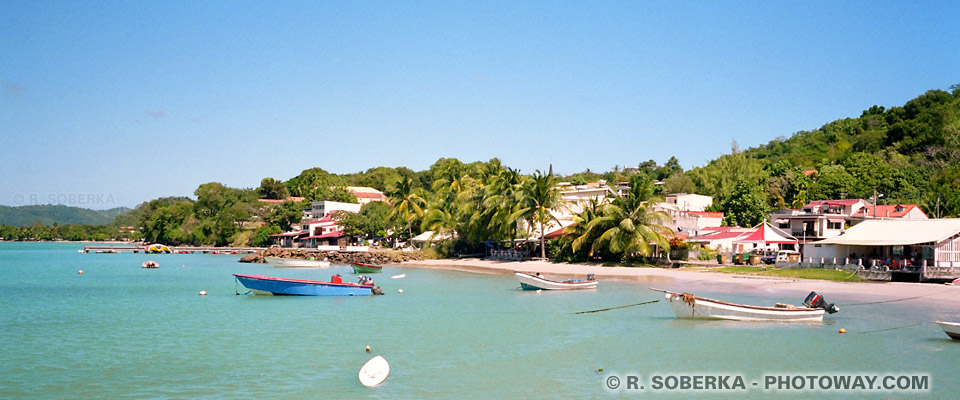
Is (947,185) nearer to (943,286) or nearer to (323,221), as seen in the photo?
(943,286)

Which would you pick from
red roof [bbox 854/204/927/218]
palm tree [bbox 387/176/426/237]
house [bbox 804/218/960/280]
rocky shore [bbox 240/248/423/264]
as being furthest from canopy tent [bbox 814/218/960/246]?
palm tree [bbox 387/176/426/237]

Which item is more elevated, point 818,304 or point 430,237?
point 430,237

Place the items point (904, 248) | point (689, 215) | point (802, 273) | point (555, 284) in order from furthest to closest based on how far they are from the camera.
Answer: point (689, 215) < point (904, 248) < point (802, 273) < point (555, 284)

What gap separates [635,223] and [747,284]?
1182 centimetres

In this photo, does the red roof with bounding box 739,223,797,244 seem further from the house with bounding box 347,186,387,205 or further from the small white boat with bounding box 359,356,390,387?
the house with bounding box 347,186,387,205

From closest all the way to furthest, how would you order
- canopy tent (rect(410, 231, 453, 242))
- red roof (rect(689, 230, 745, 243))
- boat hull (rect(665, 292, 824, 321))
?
boat hull (rect(665, 292, 824, 321)), red roof (rect(689, 230, 745, 243)), canopy tent (rect(410, 231, 453, 242))

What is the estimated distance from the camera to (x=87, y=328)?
944 inches

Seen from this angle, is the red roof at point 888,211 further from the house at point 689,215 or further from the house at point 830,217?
the house at point 689,215

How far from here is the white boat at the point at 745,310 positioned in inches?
933

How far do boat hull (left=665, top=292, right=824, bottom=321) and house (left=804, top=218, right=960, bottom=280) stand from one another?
41.9 feet

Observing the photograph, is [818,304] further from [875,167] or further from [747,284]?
[875,167]

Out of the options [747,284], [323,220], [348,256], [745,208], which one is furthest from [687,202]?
[323,220]

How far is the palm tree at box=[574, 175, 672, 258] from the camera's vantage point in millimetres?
45375

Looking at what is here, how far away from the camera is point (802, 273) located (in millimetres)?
37125
